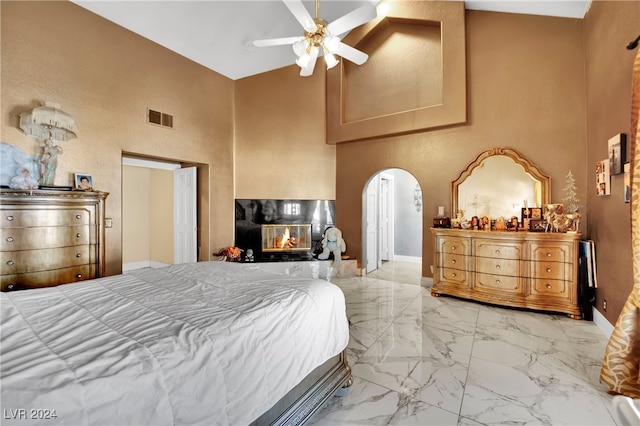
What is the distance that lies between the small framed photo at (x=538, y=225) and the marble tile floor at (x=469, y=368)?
3.39 ft

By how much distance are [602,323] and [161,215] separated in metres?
7.15

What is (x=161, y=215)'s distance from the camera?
599 centimetres

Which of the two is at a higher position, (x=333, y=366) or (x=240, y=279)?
(x=240, y=279)

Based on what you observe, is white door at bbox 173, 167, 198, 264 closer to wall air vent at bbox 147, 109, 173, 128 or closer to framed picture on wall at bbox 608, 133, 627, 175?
wall air vent at bbox 147, 109, 173, 128

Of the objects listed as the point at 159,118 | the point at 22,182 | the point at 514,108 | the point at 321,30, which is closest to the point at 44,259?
the point at 22,182

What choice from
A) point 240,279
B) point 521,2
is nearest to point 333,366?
point 240,279

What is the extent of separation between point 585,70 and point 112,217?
6.45 meters

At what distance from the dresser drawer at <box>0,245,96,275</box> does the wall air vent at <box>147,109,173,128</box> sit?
6.68 ft

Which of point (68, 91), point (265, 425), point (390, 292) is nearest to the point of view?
point (265, 425)

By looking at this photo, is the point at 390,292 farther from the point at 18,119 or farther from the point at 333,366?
the point at 18,119

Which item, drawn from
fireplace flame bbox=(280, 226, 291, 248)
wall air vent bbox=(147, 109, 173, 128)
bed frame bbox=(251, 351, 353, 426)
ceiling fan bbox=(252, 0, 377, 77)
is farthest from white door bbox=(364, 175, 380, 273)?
bed frame bbox=(251, 351, 353, 426)

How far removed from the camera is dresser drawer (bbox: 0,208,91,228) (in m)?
2.64

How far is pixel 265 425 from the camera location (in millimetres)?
1259

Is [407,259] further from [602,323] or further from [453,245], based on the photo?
[602,323]
